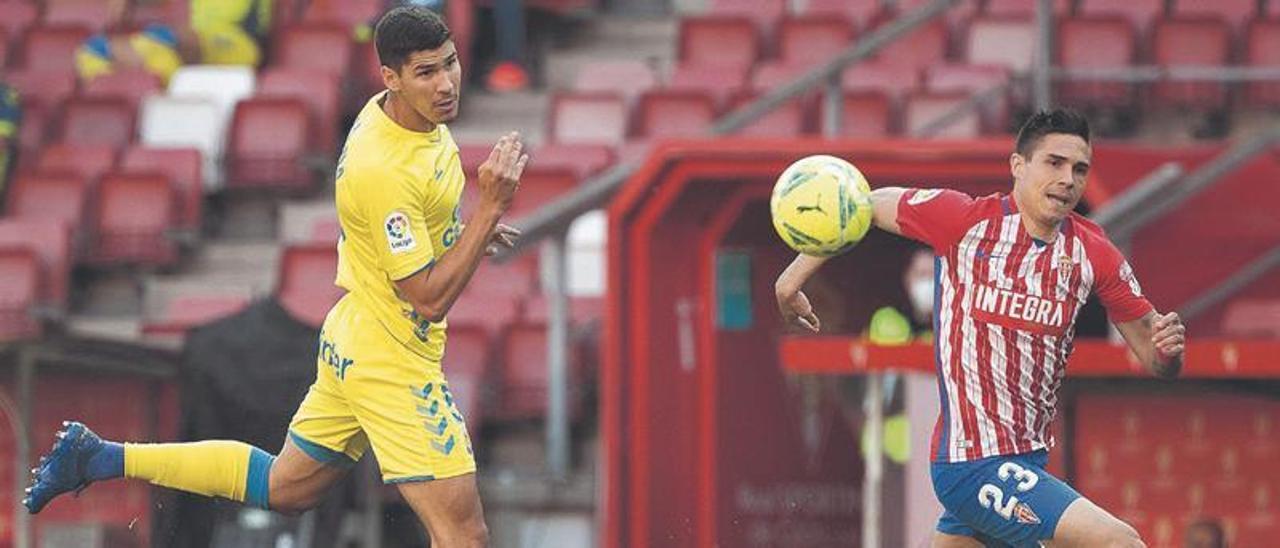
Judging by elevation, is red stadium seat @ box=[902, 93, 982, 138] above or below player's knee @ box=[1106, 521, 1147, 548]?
above

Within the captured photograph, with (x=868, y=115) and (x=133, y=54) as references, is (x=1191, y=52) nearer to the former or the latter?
(x=868, y=115)

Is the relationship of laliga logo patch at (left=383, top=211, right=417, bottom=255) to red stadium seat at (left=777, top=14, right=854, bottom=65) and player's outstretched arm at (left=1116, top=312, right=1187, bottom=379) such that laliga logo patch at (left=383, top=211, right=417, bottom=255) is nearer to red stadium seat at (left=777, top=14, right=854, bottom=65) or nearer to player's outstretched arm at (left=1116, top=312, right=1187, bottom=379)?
player's outstretched arm at (left=1116, top=312, right=1187, bottom=379)

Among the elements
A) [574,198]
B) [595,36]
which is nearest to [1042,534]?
[574,198]

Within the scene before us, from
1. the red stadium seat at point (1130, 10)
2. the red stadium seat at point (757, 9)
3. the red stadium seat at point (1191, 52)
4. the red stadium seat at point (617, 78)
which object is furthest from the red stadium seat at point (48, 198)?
the red stadium seat at point (1191, 52)

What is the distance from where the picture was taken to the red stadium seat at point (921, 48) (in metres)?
17.9

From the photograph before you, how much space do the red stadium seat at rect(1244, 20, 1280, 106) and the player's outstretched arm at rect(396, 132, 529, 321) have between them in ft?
30.8

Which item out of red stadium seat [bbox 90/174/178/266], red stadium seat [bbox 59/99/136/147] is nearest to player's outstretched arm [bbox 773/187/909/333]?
red stadium seat [bbox 90/174/178/266]

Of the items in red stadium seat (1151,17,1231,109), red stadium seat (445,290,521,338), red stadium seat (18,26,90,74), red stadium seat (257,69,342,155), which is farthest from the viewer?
red stadium seat (18,26,90,74)

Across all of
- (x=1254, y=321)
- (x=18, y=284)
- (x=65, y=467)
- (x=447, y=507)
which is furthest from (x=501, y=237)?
(x=18, y=284)

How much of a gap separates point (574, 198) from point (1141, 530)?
3.32 m

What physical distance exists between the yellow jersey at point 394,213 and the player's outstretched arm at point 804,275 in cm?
101

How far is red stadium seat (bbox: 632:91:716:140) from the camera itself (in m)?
17.2

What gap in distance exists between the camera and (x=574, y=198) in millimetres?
14547

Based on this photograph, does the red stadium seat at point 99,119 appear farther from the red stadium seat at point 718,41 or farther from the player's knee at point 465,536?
the player's knee at point 465,536
